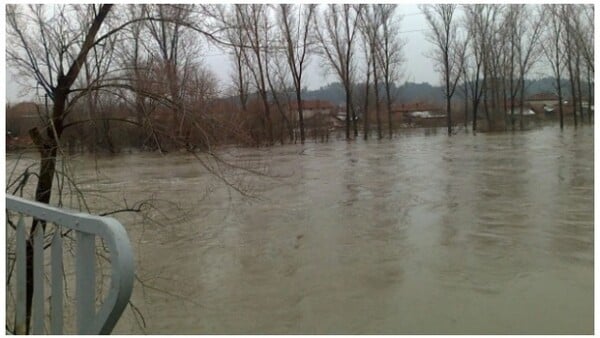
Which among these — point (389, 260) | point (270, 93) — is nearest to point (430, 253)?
point (389, 260)

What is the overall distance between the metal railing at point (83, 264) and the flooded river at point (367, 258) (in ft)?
6.43

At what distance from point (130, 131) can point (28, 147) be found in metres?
0.83

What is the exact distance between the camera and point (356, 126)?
3231cm

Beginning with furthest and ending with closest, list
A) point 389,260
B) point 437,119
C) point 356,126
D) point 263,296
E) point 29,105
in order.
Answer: point 437,119 < point 356,126 < point 389,260 < point 263,296 < point 29,105

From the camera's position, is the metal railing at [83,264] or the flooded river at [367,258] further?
the flooded river at [367,258]

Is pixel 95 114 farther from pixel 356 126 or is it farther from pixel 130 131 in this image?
pixel 356 126

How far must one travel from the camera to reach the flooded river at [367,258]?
4215mm

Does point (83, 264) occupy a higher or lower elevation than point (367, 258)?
higher

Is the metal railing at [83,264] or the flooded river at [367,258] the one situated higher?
the metal railing at [83,264]

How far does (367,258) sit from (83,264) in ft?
14.1

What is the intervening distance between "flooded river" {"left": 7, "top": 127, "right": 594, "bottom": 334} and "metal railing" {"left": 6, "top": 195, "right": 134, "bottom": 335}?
1.96 metres

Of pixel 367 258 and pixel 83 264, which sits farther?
pixel 367 258

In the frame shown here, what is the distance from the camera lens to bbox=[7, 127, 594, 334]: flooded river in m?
4.21

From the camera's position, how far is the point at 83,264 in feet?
5.51
